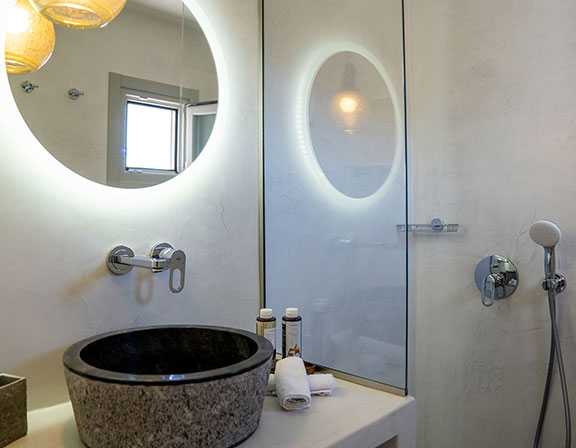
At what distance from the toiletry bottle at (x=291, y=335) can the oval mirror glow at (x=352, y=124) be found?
0.40m

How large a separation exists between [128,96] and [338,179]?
65 cm

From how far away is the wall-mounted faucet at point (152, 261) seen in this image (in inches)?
39.3

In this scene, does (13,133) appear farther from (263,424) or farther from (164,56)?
(263,424)

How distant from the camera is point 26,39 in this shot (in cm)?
95

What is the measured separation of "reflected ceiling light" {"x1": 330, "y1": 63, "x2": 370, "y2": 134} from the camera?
1.28 meters

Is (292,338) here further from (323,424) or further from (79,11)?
(79,11)

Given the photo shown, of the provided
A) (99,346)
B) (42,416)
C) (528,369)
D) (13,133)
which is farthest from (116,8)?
(528,369)

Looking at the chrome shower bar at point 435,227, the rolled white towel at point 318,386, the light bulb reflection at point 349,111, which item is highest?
the light bulb reflection at point 349,111

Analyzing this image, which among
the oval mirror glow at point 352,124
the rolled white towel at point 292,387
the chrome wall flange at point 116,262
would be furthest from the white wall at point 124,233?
the rolled white towel at point 292,387

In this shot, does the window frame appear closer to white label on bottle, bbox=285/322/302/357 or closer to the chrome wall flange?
the chrome wall flange

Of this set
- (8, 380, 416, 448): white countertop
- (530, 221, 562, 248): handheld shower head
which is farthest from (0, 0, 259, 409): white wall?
(530, 221, 562, 248): handheld shower head

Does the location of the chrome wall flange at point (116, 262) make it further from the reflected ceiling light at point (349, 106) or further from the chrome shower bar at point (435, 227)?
the chrome shower bar at point (435, 227)

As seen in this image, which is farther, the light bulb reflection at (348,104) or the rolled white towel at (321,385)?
Answer: the light bulb reflection at (348,104)

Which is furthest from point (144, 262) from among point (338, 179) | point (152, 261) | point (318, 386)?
point (338, 179)
